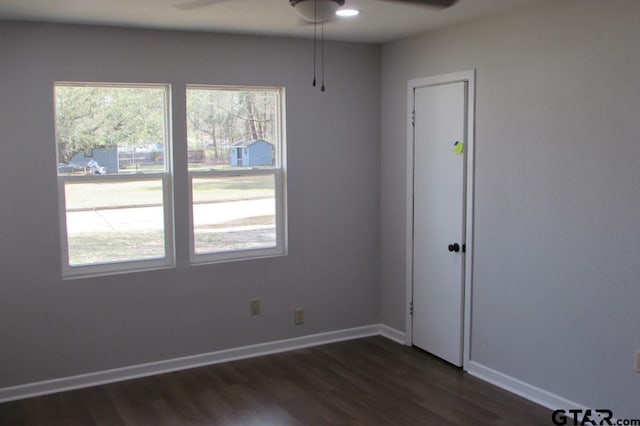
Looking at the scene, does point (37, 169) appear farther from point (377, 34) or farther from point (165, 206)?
point (377, 34)

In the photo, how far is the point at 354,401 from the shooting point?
3.91 m

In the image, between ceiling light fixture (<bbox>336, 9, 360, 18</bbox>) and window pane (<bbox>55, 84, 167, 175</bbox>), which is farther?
window pane (<bbox>55, 84, 167, 175</bbox>)

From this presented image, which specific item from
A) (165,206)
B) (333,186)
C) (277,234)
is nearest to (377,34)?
(333,186)

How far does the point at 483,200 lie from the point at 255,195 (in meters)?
1.75

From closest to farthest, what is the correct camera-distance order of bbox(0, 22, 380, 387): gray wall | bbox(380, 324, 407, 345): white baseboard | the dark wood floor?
the dark wood floor < bbox(0, 22, 380, 387): gray wall < bbox(380, 324, 407, 345): white baseboard

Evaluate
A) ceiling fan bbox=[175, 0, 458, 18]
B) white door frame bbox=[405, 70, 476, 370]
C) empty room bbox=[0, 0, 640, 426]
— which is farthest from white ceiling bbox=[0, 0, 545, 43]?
ceiling fan bbox=[175, 0, 458, 18]

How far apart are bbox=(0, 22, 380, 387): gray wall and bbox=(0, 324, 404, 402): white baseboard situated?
0.05m

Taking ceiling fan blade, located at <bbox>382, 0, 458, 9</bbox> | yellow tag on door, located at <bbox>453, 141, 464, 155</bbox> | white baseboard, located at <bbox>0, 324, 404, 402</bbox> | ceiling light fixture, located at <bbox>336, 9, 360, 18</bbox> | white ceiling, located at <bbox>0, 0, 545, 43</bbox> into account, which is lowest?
white baseboard, located at <bbox>0, 324, 404, 402</bbox>

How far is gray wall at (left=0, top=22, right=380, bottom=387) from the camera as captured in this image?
3955mm

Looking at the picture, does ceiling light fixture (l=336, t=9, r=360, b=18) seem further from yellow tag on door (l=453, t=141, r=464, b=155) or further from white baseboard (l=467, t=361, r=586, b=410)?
white baseboard (l=467, t=361, r=586, b=410)

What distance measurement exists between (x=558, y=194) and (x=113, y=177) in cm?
293

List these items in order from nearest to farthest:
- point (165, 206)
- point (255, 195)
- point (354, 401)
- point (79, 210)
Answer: point (354, 401) → point (79, 210) → point (165, 206) → point (255, 195)

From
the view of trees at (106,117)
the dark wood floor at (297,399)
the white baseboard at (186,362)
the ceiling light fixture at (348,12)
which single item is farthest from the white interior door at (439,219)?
the view of trees at (106,117)

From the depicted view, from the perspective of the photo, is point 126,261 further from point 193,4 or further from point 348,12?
point 348,12
